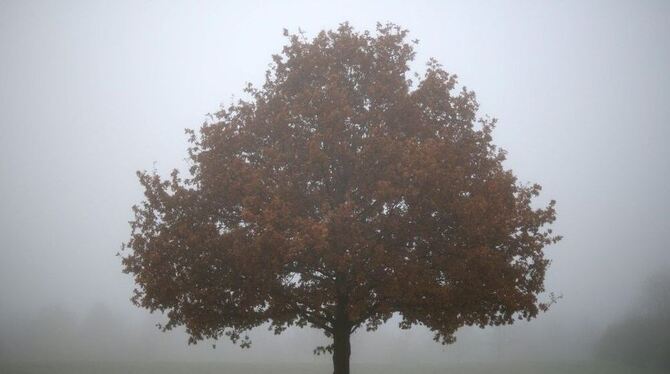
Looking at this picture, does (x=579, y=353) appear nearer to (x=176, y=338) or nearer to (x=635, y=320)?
(x=635, y=320)

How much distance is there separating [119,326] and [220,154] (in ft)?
417

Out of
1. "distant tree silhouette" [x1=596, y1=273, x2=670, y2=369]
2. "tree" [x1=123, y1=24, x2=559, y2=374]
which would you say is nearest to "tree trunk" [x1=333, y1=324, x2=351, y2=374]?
"tree" [x1=123, y1=24, x2=559, y2=374]

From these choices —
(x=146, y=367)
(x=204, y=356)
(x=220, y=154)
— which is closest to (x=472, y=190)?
(x=220, y=154)

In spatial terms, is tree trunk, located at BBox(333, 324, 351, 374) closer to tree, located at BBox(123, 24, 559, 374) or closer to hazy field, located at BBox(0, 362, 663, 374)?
tree, located at BBox(123, 24, 559, 374)

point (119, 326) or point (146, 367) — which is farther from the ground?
point (119, 326)

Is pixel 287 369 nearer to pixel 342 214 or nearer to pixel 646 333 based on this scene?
pixel 646 333

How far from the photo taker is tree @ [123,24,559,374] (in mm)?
15258

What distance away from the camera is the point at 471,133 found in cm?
1906

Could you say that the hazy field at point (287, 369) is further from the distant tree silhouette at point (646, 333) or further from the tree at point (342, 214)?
the tree at point (342, 214)

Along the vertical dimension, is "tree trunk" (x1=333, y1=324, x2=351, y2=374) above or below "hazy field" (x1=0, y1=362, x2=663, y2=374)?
above

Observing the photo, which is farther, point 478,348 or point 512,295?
point 478,348

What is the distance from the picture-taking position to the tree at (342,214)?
15.3 m

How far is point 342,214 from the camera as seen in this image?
1466cm

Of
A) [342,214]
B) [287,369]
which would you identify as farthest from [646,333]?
[342,214]
